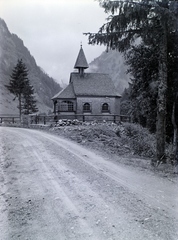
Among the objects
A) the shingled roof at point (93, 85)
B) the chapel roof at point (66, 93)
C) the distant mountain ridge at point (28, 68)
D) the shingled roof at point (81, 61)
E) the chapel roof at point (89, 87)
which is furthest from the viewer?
the distant mountain ridge at point (28, 68)

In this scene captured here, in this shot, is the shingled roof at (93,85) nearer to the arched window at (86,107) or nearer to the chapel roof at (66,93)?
the chapel roof at (66,93)

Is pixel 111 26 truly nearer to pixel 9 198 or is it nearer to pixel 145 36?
pixel 145 36

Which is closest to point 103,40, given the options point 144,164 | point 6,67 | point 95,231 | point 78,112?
point 144,164

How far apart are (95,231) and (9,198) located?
8.59 feet

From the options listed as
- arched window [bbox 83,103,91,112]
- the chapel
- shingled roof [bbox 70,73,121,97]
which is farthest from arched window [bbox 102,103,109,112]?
arched window [bbox 83,103,91,112]

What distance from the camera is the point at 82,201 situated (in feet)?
17.3

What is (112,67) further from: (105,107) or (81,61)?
(105,107)

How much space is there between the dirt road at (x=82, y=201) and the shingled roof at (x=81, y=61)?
23217mm

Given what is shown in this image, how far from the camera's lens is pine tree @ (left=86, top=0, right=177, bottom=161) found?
29.3ft

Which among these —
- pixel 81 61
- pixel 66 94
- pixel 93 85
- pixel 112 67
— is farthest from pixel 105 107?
pixel 112 67

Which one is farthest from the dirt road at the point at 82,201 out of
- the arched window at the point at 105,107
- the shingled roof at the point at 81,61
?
the shingled roof at the point at 81,61

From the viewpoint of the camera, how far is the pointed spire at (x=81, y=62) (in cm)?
3045

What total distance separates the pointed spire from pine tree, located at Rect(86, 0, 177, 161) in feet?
65.5

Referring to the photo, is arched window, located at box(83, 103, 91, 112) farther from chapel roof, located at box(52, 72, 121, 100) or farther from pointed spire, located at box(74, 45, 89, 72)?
pointed spire, located at box(74, 45, 89, 72)
